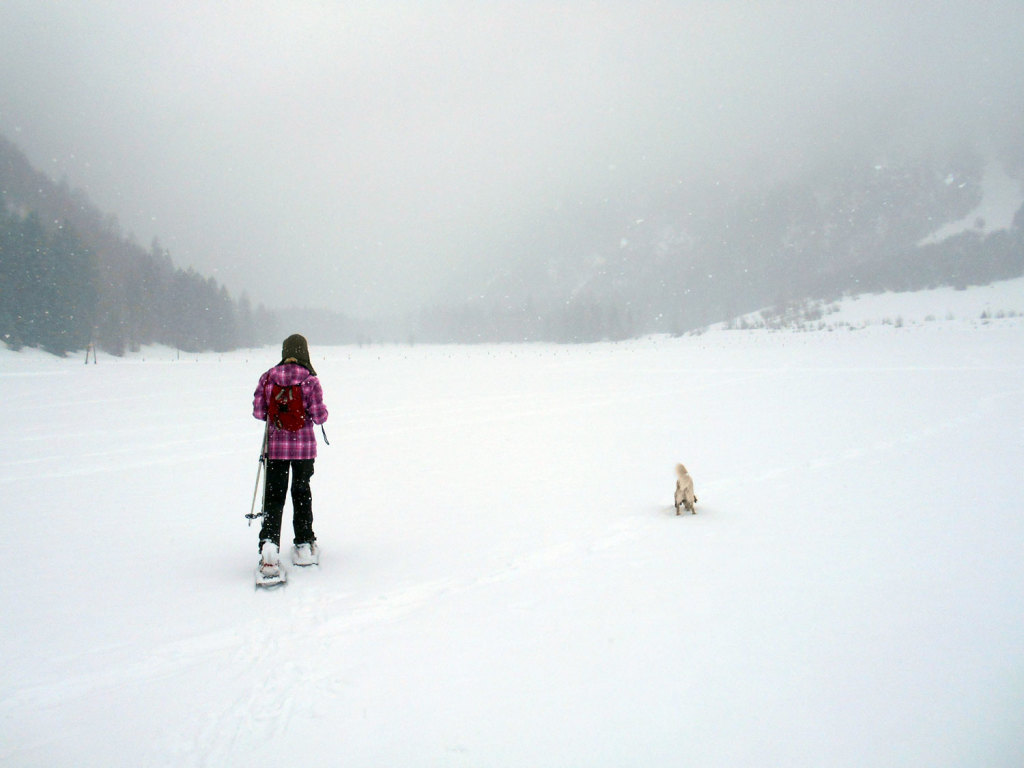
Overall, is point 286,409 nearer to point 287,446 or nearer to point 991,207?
point 287,446

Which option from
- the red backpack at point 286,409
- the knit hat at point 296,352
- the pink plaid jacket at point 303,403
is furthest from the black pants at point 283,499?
the knit hat at point 296,352

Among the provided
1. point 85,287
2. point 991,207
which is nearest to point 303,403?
point 85,287

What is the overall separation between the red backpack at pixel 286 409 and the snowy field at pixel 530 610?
1560mm

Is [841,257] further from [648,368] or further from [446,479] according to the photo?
[446,479]

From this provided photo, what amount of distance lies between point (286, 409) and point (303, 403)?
180 mm

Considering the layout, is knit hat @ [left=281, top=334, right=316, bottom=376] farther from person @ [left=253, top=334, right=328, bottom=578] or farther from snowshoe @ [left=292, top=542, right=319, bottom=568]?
snowshoe @ [left=292, top=542, right=319, bottom=568]

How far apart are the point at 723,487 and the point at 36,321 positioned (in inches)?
2306

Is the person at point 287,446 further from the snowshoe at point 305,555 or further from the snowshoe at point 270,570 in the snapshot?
the snowshoe at point 270,570

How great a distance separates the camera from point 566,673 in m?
3.04

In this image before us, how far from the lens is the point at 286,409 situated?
4758 millimetres

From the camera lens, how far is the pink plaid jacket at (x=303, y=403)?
16.0 ft

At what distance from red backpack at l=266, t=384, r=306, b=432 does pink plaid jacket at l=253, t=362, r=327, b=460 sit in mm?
64

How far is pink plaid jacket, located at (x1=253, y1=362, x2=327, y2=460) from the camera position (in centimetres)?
487

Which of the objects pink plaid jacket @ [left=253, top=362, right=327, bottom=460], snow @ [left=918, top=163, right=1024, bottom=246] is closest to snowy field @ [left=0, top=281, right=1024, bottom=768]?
pink plaid jacket @ [left=253, top=362, right=327, bottom=460]
